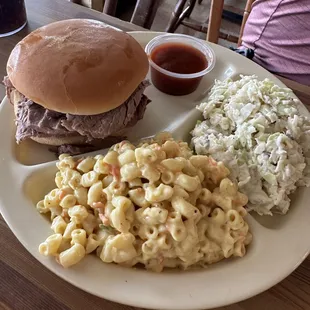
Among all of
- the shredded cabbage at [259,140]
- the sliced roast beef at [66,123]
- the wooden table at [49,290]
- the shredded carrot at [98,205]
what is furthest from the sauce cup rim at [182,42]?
the wooden table at [49,290]

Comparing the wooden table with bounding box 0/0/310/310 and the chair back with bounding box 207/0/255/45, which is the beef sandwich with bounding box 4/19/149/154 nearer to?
the wooden table with bounding box 0/0/310/310

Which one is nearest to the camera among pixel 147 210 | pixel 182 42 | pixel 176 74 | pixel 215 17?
pixel 147 210

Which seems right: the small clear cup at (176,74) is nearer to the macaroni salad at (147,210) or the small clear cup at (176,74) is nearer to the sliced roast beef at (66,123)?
the sliced roast beef at (66,123)

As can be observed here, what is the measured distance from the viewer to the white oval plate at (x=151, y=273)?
972 millimetres

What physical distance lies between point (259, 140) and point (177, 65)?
18.6 inches

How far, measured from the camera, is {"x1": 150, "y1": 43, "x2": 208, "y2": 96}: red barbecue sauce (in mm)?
1469

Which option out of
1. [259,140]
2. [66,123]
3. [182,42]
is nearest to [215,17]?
[182,42]

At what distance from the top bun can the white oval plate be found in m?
0.19

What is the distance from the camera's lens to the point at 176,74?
1438mm

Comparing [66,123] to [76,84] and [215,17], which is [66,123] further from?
[215,17]

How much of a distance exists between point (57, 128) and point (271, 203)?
0.63 meters

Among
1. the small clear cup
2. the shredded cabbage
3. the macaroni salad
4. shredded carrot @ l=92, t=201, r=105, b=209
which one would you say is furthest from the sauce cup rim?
shredded carrot @ l=92, t=201, r=105, b=209

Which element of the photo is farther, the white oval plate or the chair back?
the chair back

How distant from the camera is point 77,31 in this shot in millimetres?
1247
